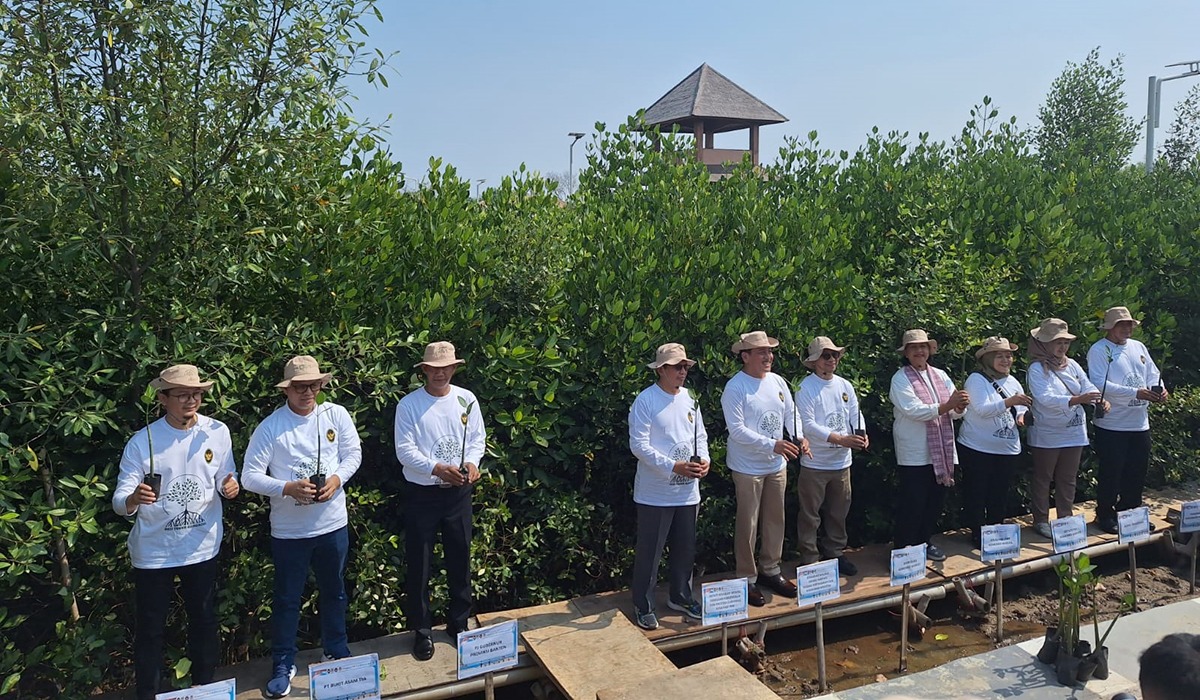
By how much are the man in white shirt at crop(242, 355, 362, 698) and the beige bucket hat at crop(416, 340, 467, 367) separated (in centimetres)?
55

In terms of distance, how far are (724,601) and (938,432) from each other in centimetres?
216

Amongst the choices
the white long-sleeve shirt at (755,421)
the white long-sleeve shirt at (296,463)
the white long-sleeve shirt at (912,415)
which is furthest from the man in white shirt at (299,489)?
the white long-sleeve shirt at (912,415)

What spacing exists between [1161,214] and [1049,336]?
12.0ft

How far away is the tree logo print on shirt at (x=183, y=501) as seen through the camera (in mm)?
4016

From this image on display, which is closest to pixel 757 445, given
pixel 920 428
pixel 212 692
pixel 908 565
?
pixel 908 565

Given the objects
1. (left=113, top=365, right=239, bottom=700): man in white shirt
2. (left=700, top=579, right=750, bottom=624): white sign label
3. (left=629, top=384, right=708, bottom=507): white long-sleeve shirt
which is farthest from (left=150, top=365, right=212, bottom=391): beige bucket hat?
(left=700, top=579, right=750, bottom=624): white sign label

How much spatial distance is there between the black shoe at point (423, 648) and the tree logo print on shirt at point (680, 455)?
169cm

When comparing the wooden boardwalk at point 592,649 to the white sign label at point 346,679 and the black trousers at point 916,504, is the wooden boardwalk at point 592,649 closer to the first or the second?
the black trousers at point 916,504

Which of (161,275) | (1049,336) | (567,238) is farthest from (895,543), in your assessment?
(161,275)

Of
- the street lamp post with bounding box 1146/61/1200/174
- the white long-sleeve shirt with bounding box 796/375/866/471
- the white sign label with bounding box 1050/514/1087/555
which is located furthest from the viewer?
the street lamp post with bounding box 1146/61/1200/174

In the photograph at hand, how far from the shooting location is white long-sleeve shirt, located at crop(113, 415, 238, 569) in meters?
3.99

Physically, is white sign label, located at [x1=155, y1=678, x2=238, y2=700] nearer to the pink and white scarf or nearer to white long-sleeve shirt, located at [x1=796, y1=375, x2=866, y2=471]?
white long-sleeve shirt, located at [x1=796, y1=375, x2=866, y2=471]

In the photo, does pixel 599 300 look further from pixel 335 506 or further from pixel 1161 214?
pixel 1161 214

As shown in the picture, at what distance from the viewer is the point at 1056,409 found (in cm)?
630
